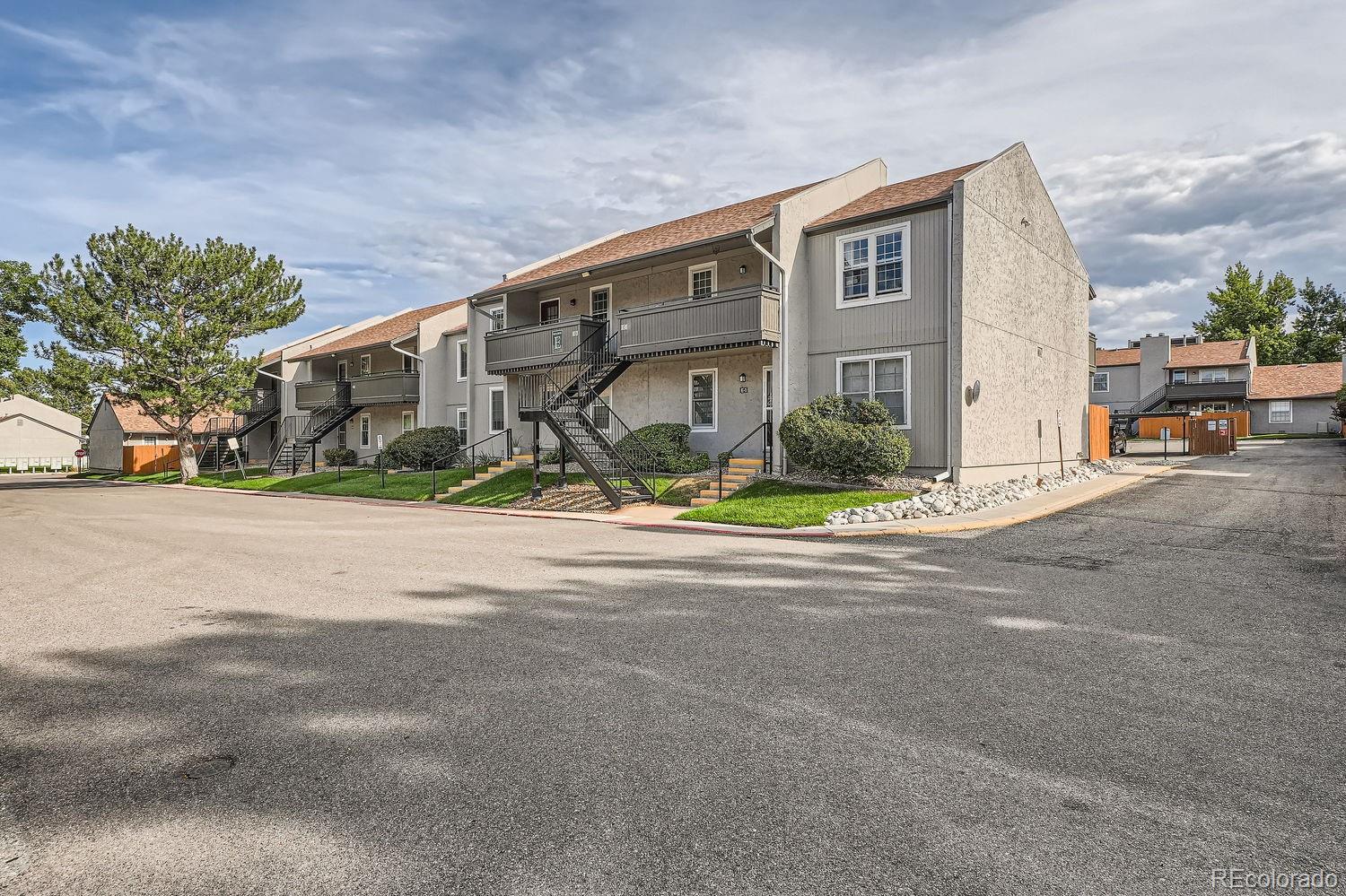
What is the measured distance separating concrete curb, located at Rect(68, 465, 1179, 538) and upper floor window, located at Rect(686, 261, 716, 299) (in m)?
7.80

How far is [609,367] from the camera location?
69.7 ft

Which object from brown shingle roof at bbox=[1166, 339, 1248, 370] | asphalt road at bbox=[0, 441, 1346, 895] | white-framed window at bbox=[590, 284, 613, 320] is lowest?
asphalt road at bbox=[0, 441, 1346, 895]

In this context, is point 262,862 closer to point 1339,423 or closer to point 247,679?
point 247,679

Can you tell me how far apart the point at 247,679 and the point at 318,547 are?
711 centimetres

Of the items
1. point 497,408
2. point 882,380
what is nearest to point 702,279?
point 882,380

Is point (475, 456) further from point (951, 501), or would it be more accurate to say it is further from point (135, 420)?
point (135, 420)

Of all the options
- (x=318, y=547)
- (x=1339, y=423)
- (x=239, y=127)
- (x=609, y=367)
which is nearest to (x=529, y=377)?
(x=609, y=367)

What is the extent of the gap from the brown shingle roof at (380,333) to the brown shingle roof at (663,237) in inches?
410

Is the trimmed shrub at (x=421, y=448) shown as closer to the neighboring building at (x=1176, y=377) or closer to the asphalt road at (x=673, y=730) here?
the asphalt road at (x=673, y=730)

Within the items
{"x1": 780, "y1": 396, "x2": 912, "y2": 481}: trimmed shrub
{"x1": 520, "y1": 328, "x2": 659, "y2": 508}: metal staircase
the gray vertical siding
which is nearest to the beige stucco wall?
the gray vertical siding

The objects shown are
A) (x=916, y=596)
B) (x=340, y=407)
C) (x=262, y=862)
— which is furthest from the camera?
(x=340, y=407)

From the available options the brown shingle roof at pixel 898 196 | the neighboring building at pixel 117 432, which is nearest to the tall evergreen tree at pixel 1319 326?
→ the brown shingle roof at pixel 898 196

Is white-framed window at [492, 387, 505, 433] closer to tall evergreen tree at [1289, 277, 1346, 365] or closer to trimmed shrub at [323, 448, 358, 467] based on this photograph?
trimmed shrub at [323, 448, 358, 467]

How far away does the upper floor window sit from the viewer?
2086 centimetres
